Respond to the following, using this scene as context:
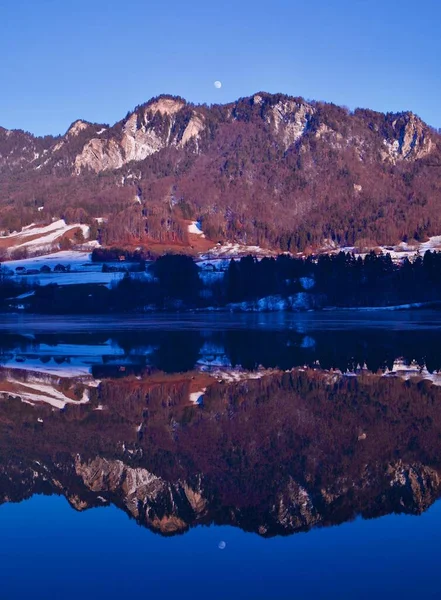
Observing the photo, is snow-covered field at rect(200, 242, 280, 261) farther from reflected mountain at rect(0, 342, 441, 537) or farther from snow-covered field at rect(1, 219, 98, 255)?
reflected mountain at rect(0, 342, 441, 537)

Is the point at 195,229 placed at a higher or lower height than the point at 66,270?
higher

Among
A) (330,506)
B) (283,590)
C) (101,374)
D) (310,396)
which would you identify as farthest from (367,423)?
(101,374)

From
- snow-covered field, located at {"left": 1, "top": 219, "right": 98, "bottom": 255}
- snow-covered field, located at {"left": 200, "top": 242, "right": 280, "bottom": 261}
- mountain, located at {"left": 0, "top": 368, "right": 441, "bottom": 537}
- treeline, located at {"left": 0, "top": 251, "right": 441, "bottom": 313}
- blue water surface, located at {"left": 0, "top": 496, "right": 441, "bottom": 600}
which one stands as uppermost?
snow-covered field, located at {"left": 1, "top": 219, "right": 98, "bottom": 255}

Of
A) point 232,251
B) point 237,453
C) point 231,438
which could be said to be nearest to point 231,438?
point 231,438

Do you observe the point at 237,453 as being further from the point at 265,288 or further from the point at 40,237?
the point at 40,237

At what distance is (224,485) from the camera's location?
1325 centimetres

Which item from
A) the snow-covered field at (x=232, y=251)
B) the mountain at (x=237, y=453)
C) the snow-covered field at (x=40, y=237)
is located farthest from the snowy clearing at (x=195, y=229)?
the mountain at (x=237, y=453)

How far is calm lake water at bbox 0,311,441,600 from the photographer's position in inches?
379

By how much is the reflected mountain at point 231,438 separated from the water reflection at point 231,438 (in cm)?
4

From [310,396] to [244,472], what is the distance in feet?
25.3

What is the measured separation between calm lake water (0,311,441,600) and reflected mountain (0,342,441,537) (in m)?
0.05

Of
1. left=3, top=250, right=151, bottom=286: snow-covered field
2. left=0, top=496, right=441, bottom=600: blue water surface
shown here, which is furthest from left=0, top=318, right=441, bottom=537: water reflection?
left=3, top=250, right=151, bottom=286: snow-covered field

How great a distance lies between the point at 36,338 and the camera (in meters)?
52.2

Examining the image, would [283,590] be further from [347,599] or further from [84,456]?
Answer: [84,456]
